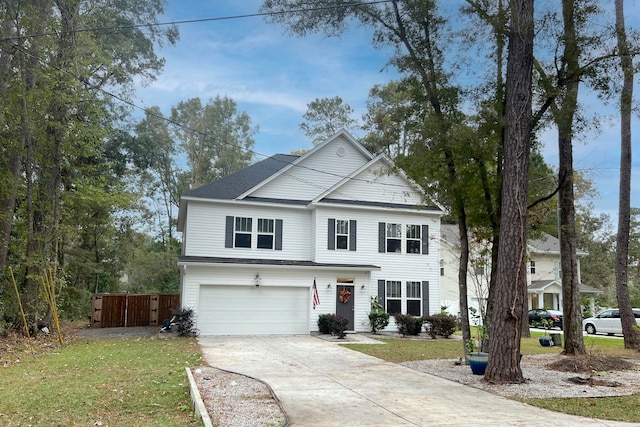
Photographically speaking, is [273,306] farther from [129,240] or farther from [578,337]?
[129,240]

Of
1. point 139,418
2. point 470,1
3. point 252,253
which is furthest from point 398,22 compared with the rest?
point 252,253

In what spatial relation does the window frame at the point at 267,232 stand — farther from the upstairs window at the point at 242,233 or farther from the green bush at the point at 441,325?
the green bush at the point at 441,325

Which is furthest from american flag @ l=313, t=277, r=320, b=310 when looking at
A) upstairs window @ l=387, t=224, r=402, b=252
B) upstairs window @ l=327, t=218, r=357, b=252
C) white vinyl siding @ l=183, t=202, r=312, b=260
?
upstairs window @ l=387, t=224, r=402, b=252

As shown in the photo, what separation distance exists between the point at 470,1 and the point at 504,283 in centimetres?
620

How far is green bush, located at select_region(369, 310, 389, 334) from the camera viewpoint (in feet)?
64.2

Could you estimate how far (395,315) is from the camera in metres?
19.9

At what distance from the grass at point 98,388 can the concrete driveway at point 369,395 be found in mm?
1332

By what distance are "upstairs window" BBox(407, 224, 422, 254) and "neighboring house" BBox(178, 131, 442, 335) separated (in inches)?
1.8

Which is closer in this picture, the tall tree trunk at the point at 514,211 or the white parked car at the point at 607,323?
the tall tree trunk at the point at 514,211

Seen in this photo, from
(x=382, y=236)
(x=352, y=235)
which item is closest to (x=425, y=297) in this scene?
(x=382, y=236)

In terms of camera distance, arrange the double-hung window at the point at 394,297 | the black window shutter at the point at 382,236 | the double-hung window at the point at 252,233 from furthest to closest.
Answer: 1. the black window shutter at the point at 382,236
2. the double-hung window at the point at 394,297
3. the double-hung window at the point at 252,233

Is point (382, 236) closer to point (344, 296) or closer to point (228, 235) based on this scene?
point (344, 296)

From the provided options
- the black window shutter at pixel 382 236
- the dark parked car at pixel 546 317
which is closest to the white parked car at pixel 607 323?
the dark parked car at pixel 546 317

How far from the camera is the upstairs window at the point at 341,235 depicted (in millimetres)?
20281
